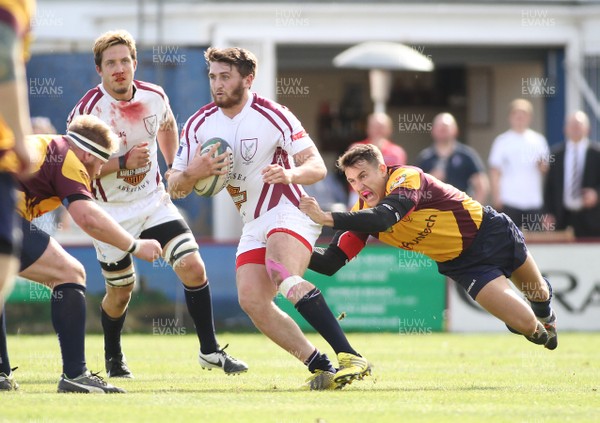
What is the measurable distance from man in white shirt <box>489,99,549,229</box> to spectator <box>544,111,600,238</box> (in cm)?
17

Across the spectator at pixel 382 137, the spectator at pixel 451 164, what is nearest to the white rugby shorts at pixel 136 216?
the spectator at pixel 382 137

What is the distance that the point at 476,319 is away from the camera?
1590cm

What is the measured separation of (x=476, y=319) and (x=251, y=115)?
23.6 feet

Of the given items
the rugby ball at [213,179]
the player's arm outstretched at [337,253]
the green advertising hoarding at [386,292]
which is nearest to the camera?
the rugby ball at [213,179]

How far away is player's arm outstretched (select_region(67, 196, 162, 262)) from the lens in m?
8.15

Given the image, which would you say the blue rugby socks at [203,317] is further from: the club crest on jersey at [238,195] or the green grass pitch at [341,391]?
the club crest on jersey at [238,195]

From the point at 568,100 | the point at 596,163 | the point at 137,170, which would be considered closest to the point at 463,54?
the point at 568,100

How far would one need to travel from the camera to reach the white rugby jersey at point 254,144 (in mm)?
9414

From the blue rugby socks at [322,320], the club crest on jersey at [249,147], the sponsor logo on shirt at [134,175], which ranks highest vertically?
the club crest on jersey at [249,147]

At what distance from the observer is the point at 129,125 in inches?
399

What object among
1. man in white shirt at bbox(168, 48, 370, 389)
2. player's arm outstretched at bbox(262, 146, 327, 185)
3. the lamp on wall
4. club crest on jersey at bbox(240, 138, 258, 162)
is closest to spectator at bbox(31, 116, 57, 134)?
the lamp on wall

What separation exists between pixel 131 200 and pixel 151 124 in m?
0.62

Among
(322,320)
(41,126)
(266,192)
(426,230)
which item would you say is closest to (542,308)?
(426,230)

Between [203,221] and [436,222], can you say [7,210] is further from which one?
[203,221]
